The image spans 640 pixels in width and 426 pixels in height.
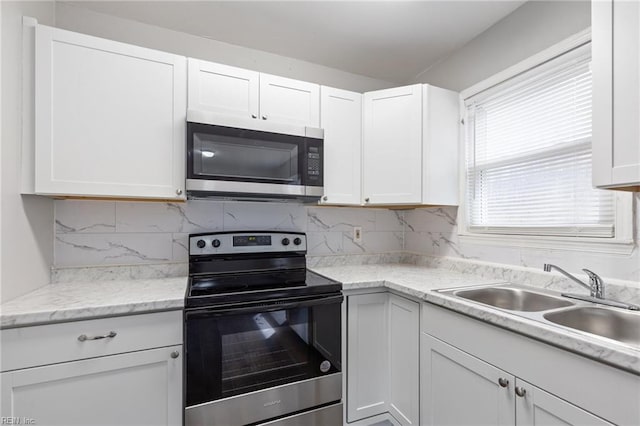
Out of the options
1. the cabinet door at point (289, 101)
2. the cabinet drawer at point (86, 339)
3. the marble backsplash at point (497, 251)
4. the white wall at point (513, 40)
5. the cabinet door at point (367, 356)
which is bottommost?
the cabinet door at point (367, 356)

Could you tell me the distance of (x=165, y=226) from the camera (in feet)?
6.26

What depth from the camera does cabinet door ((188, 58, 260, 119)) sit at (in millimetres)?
1671

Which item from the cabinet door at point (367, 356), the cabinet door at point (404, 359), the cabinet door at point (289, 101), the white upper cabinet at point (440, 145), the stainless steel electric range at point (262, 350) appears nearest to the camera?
the stainless steel electric range at point (262, 350)

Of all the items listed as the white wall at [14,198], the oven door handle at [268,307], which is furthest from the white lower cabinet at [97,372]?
the white wall at [14,198]

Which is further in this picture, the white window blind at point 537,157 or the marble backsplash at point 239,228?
the marble backsplash at point 239,228

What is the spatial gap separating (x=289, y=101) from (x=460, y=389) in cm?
175

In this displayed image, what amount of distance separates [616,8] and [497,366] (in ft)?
4.37

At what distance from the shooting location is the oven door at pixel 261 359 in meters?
1.34

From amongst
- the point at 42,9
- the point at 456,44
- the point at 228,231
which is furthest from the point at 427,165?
the point at 42,9

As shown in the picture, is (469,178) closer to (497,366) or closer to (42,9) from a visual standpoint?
(497,366)

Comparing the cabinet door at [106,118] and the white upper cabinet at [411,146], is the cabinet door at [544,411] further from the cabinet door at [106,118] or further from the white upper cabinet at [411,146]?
the cabinet door at [106,118]

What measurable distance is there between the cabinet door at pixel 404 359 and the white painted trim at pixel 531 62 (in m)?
1.42

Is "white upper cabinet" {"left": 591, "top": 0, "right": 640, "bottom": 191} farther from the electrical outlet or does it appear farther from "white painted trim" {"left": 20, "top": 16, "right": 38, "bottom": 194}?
"white painted trim" {"left": 20, "top": 16, "right": 38, "bottom": 194}

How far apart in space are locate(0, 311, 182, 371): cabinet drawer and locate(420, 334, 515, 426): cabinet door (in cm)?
118
